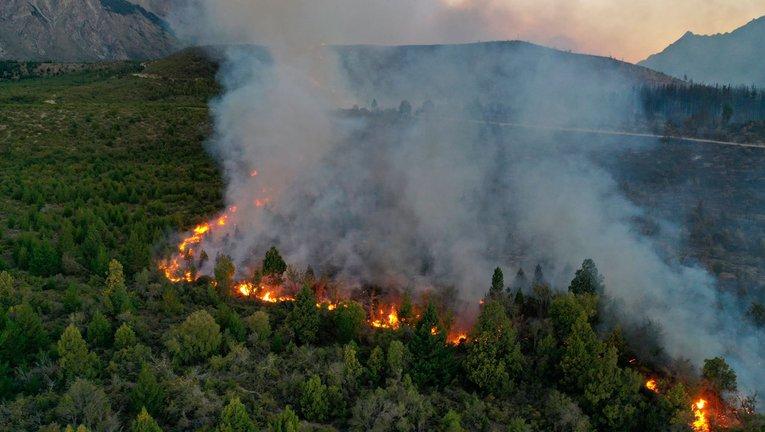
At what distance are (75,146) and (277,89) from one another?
2322 cm

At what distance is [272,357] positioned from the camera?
2475 centimetres

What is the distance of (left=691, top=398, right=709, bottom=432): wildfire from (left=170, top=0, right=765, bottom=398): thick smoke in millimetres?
3174

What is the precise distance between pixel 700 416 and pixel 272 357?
69.4 feet

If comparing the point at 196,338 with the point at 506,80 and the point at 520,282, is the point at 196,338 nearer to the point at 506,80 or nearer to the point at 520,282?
the point at 520,282

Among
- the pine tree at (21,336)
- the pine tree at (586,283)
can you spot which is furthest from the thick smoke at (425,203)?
the pine tree at (21,336)

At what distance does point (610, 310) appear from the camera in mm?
31484

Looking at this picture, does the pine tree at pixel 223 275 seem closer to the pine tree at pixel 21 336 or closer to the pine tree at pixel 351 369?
the pine tree at pixel 21 336

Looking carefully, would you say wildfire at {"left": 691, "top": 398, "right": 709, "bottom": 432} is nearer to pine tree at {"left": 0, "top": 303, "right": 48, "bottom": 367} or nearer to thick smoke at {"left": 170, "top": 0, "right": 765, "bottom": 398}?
thick smoke at {"left": 170, "top": 0, "right": 765, "bottom": 398}

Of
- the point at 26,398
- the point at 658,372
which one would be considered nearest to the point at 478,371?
the point at 658,372

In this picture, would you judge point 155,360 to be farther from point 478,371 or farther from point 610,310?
point 610,310

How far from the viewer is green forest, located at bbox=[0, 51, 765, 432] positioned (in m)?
20.0

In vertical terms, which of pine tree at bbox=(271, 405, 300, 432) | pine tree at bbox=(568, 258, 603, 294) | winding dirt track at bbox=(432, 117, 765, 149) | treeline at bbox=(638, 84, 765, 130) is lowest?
pine tree at bbox=(271, 405, 300, 432)

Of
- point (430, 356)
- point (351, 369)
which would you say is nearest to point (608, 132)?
point (430, 356)

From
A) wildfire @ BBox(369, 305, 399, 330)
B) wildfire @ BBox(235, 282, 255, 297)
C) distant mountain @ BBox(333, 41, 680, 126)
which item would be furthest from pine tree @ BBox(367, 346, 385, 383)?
distant mountain @ BBox(333, 41, 680, 126)
